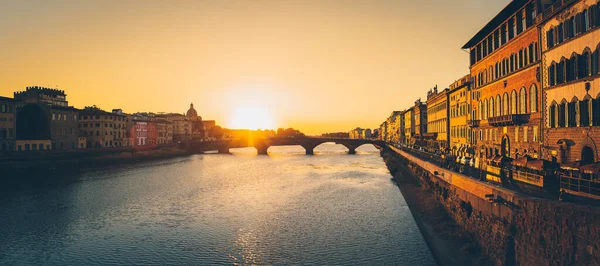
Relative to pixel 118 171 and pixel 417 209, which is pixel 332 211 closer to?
pixel 417 209

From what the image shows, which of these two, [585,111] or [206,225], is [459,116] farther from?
[206,225]

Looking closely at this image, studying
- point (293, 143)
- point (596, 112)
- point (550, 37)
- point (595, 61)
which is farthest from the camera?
point (293, 143)

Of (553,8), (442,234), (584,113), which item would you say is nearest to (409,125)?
(553,8)

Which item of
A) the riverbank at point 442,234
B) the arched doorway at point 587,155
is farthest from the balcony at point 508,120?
the riverbank at point 442,234

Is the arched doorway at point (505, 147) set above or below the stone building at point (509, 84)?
below

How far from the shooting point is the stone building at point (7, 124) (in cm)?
7944

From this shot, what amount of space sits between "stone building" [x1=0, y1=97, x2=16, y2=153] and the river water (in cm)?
2540

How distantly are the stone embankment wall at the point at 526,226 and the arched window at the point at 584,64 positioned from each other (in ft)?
35.9

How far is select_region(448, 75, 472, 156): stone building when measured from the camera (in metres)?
61.4

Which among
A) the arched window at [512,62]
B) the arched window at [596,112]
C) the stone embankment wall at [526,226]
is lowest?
the stone embankment wall at [526,226]

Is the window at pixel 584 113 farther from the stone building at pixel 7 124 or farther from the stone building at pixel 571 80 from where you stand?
the stone building at pixel 7 124

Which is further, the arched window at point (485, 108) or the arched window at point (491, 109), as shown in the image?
the arched window at point (485, 108)

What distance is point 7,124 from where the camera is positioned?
80.8 meters

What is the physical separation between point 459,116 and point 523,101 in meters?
28.9
